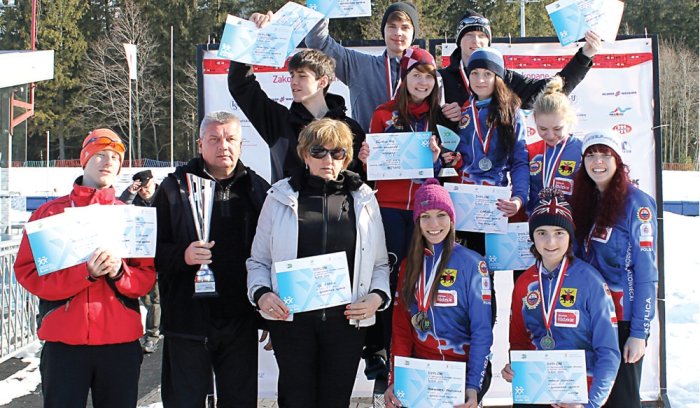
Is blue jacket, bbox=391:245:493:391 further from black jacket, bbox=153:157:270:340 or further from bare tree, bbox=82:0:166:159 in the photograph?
bare tree, bbox=82:0:166:159

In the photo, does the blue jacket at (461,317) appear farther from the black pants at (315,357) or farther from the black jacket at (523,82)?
the black jacket at (523,82)

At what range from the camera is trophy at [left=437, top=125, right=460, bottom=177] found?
3.88 meters

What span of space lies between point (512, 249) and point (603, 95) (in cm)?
239

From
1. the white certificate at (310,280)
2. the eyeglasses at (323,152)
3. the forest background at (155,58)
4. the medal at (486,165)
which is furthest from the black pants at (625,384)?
the forest background at (155,58)

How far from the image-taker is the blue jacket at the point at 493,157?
12.8 feet

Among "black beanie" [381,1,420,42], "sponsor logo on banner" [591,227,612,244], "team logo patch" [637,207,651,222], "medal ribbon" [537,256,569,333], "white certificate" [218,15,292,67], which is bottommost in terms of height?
"medal ribbon" [537,256,569,333]

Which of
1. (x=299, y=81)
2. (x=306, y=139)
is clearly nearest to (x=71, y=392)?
(x=306, y=139)

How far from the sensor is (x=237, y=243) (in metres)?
3.79

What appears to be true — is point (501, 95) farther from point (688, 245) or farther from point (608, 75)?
point (688, 245)

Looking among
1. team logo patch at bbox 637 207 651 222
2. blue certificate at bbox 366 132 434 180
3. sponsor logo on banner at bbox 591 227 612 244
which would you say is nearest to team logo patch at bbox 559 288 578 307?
sponsor logo on banner at bbox 591 227 612 244

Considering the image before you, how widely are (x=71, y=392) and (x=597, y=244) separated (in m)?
3.00

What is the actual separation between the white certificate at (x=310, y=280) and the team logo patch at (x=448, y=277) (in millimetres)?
558

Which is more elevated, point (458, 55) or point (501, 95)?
point (458, 55)

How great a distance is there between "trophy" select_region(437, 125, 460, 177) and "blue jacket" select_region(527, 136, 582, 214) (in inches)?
18.7
